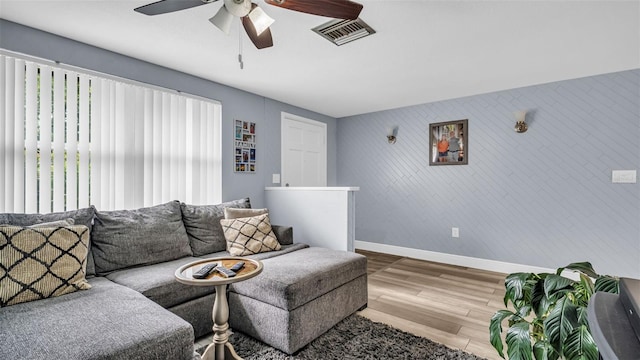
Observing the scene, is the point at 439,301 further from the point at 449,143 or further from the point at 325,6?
→ the point at 325,6

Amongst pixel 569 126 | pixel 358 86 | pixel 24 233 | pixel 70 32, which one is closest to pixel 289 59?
pixel 358 86

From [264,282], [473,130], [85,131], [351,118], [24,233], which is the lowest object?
[264,282]

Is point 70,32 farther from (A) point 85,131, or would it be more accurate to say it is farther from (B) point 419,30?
(B) point 419,30

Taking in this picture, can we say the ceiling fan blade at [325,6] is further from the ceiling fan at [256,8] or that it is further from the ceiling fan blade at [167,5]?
the ceiling fan blade at [167,5]

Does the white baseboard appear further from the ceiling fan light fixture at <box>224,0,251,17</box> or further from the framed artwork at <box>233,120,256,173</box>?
the ceiling fan light fixture at <box>224,0,251,17</box>

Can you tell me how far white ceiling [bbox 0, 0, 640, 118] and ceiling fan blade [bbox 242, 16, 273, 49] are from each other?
22 centimetres

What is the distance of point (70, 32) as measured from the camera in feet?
7.25

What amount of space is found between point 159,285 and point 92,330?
64 cm

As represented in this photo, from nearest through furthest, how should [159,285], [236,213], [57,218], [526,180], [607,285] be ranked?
1. [607,285]
2. [159,285]
3. [57,218]
4. [236,213]
5. [526,180]

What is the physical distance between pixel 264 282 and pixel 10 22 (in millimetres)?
2482

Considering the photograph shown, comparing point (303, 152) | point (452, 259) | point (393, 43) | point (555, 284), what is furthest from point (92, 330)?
point (452, 259)

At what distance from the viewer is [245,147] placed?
11.8 ft

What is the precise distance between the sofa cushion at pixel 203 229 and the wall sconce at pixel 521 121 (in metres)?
3.40

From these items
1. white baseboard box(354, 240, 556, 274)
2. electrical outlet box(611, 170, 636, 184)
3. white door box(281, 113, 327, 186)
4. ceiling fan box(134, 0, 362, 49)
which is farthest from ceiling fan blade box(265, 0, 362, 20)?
white baseboard box(354, 240, 556, 274)
